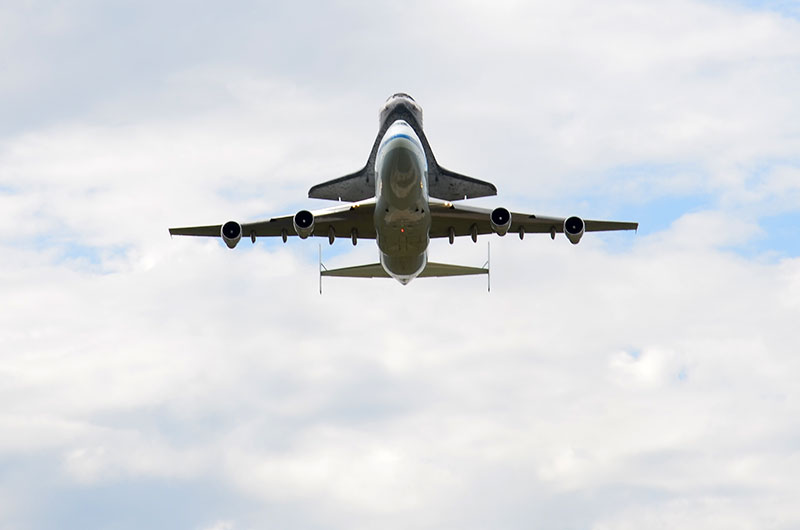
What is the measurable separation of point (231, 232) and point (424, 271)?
26.6 feet

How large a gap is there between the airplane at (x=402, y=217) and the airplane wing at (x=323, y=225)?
4cm

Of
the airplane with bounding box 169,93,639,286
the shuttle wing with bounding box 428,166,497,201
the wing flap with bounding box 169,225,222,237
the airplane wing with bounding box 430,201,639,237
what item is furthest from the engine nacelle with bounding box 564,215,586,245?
the wing flap with bounding box 169,225,222,237

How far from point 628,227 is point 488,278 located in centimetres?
619

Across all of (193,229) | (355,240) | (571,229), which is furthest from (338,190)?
(571,229)

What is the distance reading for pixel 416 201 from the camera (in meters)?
44.7

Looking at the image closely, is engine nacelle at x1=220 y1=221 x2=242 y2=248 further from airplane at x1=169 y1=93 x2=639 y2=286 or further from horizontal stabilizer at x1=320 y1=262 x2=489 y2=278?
horizontal stabilizer at x1=320 y1=262 x2=489 y2=278

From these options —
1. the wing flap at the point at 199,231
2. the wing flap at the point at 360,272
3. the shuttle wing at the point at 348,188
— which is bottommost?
the wing flap at the point at 360,272

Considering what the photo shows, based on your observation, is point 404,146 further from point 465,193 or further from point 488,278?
point 465,193

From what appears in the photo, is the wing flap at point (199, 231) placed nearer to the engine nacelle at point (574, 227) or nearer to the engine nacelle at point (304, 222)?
the engine nacelle at point (304, 222)

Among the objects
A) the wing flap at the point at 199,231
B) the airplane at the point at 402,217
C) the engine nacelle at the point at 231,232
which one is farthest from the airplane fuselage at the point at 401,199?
the wing flap at the point at 199,231

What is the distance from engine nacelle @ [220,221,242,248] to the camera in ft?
159

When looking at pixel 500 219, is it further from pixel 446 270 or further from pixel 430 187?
pixel 430 187

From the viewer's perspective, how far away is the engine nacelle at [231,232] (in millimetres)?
48344

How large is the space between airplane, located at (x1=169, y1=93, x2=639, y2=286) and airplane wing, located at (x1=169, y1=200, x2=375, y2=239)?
0.04m
